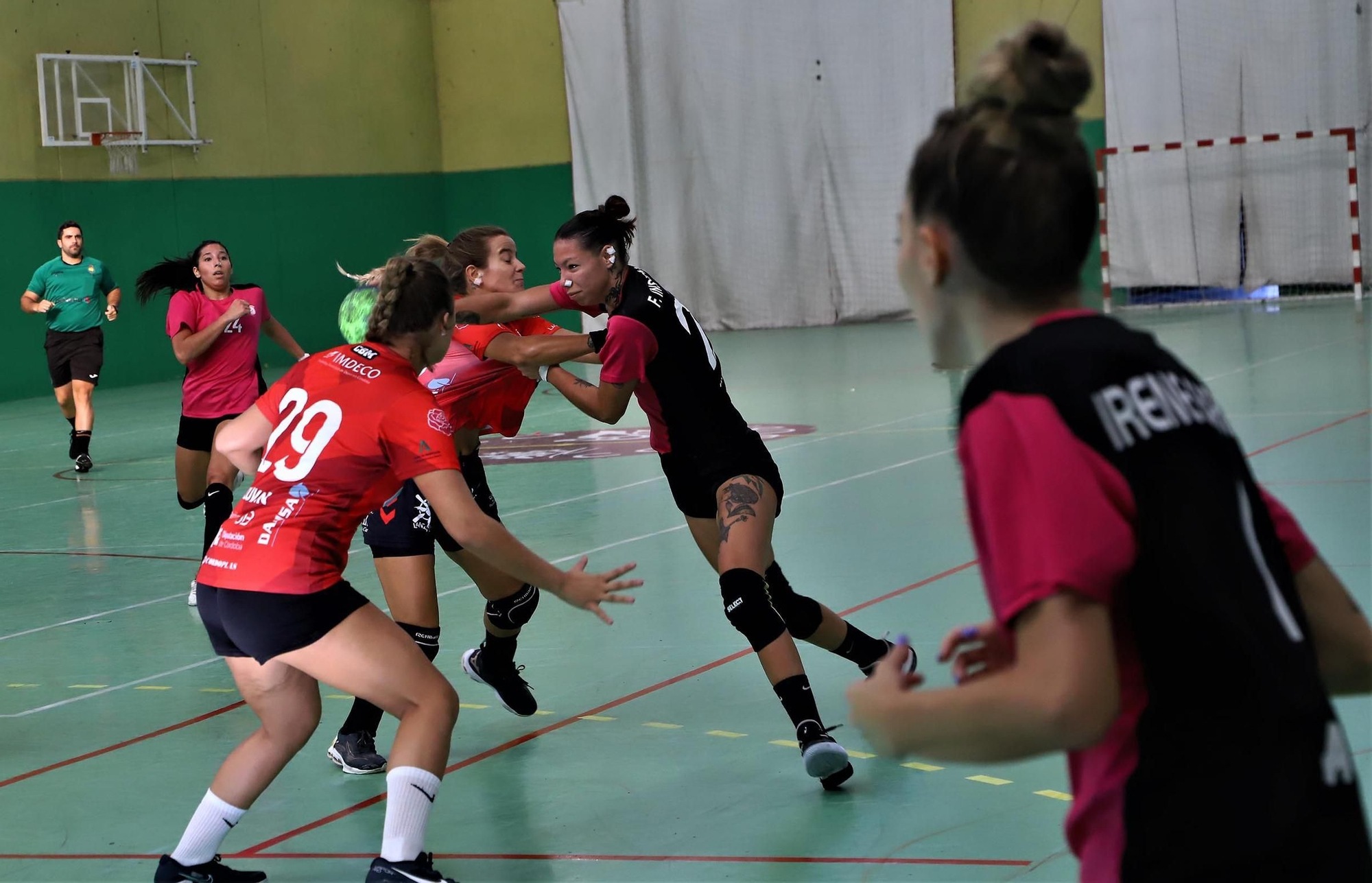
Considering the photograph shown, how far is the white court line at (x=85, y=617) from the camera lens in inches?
260

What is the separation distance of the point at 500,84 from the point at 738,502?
2137 centimetres

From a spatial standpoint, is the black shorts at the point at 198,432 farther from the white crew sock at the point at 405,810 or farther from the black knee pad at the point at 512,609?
the white crew sock at the point at 405,810

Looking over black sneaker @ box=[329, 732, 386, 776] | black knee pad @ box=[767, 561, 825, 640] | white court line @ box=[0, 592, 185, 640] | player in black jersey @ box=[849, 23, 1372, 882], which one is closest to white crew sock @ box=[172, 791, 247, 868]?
black sneaker @ box=[329, 732, 386, 776]

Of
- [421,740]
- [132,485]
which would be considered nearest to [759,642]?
[421,740]

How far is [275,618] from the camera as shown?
333 cm

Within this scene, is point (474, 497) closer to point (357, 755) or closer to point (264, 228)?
point (357, 755)

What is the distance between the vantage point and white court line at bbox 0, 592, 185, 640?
21.7 ft

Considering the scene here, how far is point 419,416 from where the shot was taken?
335 centimetres

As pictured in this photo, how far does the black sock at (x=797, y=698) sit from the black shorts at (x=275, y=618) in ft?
4.30

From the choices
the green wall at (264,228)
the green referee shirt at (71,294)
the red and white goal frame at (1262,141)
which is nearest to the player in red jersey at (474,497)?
the green referee shirt at (71,294)

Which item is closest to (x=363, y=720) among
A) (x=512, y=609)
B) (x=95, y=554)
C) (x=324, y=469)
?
(x=512, y=609)

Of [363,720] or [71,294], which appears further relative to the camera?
[71,294]

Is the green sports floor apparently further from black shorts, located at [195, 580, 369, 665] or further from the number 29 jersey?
the number 29 jersey

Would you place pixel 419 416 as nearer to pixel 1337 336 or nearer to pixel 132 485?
pixel 132 485
